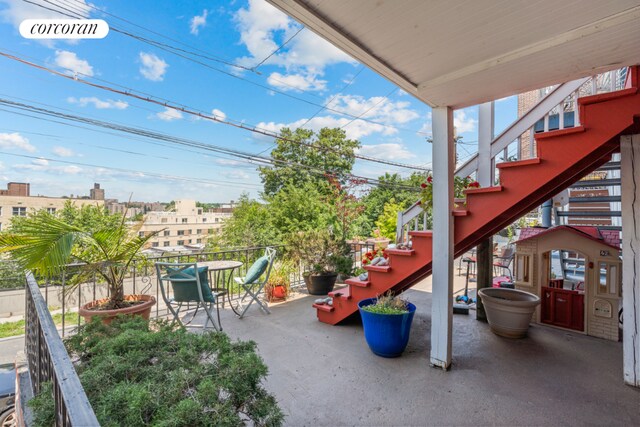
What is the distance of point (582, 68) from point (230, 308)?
13.4 feet

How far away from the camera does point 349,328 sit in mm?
3176

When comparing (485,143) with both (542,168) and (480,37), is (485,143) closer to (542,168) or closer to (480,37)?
(542,168)

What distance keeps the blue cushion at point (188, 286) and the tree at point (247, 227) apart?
19.1 feet

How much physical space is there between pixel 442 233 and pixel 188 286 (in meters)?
2.39

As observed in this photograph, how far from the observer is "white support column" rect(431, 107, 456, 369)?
2.30 m

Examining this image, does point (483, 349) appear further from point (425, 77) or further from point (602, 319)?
point (425, 77)

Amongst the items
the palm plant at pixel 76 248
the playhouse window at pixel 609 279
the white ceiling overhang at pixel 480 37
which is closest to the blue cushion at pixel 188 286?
the palm plant at pixel 76 248

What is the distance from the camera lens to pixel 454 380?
2.15m

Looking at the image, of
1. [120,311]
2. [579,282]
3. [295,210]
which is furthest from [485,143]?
[295,210]

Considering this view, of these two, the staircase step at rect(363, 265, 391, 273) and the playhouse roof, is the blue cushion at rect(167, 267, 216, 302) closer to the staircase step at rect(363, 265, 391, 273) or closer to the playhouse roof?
the staircase step at rect(363, 265, 391, 273)

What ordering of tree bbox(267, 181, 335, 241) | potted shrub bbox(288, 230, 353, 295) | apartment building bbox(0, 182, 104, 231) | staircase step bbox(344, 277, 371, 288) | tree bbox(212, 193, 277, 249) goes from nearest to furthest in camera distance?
1. staircase step bbox(344, 277, 371, 288)
2. potted shrub bbox(288, 230, 353, 295)
3. tree bbox(267, 181, 335, 241)
4. tree bbox(212, 193, 277, 249)
5. apartment building bbox(0, 182, 104, 231)

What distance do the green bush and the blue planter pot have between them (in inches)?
57.8

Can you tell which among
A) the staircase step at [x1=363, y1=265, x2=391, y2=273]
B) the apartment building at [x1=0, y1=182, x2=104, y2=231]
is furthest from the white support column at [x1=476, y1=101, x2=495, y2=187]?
the apartment building at [x1=0, y1=182, x2=104, y2=231]

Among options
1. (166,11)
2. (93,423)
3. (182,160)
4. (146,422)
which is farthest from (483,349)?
(182,160)
